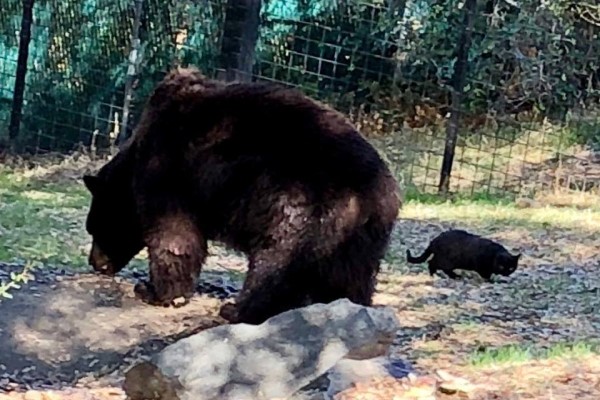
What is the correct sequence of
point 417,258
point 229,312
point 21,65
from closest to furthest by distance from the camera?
point 229,312
point 417,258
point 21,65

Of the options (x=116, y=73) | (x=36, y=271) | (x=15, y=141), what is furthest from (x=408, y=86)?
(x=36, y=271)

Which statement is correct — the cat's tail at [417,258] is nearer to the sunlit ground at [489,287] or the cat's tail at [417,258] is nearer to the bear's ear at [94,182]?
the sunlit ground at [489,287]

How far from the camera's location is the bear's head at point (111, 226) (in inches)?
332

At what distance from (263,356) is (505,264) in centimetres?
449

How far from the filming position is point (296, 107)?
712 centimetres

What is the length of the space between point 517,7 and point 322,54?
3054mm

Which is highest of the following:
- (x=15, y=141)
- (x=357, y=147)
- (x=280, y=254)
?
(x=357, y=147)

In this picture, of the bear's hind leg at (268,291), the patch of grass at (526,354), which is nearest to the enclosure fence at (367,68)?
the bear's hind leg at (268,291)

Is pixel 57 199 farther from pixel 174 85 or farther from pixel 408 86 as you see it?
pixel 408 86

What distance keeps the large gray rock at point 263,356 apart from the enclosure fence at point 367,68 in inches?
394

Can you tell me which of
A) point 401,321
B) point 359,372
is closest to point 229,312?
point 401,321

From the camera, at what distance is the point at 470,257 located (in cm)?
918

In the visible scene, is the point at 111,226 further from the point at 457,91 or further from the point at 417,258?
the point at 457,91

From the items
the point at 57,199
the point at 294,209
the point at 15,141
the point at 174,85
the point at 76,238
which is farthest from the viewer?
the point at 15,141
